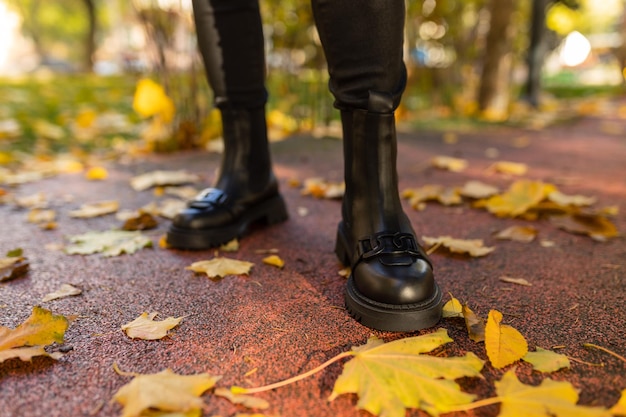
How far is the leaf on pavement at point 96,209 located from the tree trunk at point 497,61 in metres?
3.78

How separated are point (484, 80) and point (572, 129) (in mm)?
973

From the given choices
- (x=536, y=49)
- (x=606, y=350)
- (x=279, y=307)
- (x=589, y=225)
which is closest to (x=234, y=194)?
(x=279, y=307)

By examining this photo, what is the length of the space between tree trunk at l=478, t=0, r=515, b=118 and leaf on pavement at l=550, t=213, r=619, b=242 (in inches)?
130

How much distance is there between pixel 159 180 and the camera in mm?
2168

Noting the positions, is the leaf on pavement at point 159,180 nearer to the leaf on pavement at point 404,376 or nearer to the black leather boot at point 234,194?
the black leather boot at point 234,194

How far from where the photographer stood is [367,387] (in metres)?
0.72

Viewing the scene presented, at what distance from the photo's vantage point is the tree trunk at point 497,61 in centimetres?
434

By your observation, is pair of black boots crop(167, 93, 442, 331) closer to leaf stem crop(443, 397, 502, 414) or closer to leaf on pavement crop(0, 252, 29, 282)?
leaf stem crop(443, 397, 502, 414)

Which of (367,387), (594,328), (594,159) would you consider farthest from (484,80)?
(367,387)

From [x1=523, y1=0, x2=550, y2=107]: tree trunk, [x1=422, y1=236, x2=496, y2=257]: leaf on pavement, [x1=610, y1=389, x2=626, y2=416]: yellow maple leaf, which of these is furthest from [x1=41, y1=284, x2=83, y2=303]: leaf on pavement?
[x1=523, y1=0, x2=550, y2=107]: tree trunk

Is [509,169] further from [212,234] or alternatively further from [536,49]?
[536,49]

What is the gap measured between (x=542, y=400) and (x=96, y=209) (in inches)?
60.5

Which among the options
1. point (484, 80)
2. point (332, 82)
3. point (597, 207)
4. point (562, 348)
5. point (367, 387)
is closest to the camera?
point (367, 387)

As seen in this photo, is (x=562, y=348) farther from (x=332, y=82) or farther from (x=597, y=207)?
(x=597, y=207)
